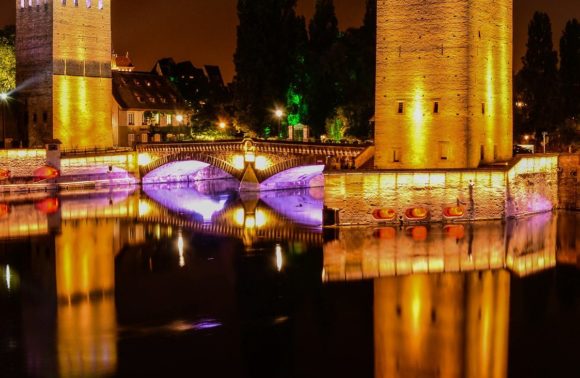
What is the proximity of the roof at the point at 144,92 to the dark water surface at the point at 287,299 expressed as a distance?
27.0m

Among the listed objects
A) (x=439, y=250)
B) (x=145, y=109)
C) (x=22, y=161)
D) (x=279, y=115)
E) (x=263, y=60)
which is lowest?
(x=439, y=250)

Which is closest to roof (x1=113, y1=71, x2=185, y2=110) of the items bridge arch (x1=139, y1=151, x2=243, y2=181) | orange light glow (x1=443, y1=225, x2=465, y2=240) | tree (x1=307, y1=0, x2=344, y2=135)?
bridge arch (x1=139, y1=151, x2=243, y2=181)

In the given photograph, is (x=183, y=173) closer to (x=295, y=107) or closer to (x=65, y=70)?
(x=295, y=107)

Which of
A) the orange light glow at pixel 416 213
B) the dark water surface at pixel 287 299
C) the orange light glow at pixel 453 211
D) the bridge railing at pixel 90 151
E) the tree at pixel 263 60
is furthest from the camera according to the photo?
the tree at pixel 263 60

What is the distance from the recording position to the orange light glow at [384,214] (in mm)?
30734

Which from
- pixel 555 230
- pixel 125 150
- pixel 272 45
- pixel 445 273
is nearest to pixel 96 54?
pixel 125 150

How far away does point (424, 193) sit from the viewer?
102 ft

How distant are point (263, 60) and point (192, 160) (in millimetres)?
7831

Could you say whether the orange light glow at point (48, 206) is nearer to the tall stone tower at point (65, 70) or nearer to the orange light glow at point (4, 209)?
the orange light glow at point (4, 209)

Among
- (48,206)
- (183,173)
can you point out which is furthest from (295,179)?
(48,206)

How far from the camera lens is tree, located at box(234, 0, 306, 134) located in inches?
2114

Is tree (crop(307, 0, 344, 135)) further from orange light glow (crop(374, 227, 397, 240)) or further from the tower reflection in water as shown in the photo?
orange light glow (crop(374, 227, 397, 240))

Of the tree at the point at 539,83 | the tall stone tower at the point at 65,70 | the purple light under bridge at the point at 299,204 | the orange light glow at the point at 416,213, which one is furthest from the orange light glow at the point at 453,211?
the tall stone tower at the point at 65,70

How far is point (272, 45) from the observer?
53969 mm
